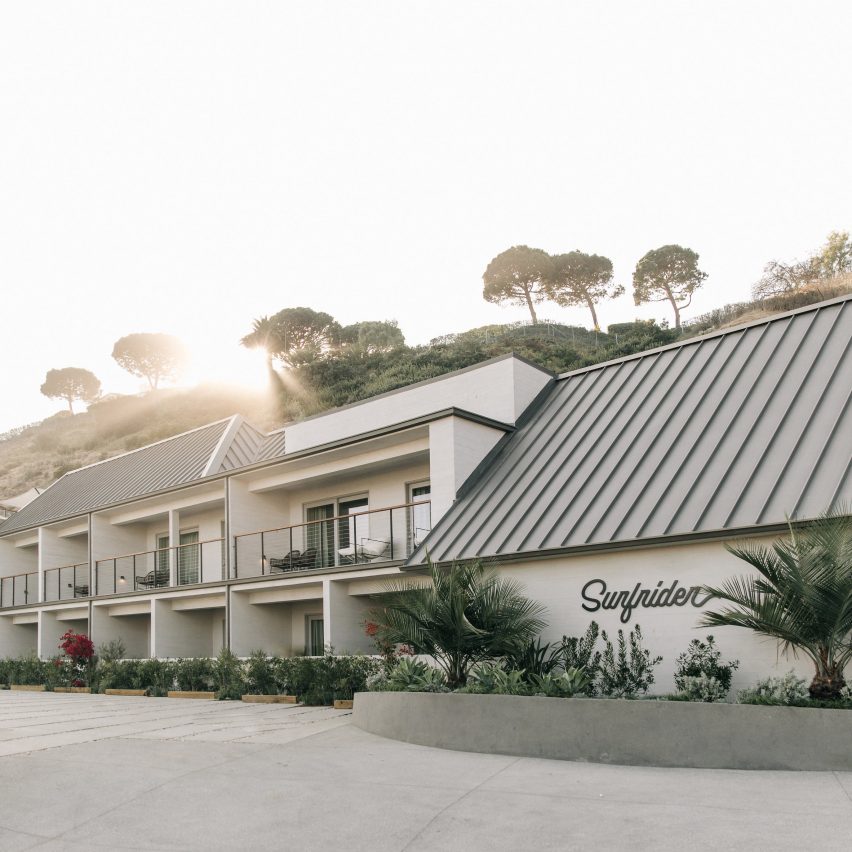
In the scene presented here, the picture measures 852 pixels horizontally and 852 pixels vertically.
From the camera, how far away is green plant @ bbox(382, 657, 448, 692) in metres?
13.2

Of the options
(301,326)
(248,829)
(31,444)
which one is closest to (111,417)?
(31,444)

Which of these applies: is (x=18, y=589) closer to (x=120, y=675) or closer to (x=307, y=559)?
(x=120, y=675)

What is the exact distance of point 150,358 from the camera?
98.6 m

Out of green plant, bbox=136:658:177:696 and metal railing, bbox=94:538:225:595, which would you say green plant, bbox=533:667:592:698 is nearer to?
green plant, bbox=136:658:177:696

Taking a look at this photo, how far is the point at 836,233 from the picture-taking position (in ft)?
218

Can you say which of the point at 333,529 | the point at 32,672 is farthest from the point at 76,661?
the point at 333,529

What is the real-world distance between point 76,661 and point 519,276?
201 ft

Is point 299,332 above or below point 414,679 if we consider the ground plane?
above

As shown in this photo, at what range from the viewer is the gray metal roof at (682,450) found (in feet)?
43.4

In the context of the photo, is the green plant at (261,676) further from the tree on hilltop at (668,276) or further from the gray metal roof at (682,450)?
the tree on hilltop at (668,276)

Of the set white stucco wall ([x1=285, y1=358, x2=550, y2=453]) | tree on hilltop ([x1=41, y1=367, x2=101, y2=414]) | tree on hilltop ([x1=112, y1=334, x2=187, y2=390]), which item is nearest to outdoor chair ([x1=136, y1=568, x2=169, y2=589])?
white stucco wall ([x1=285, y1=358, x2=550, y2=453])

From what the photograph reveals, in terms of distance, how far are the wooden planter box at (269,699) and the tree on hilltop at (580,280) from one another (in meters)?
64.0

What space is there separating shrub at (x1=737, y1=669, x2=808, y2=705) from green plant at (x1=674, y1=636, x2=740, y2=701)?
863 mm

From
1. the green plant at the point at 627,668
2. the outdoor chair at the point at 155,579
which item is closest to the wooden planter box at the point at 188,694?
the outdoor chair at the point at 155,579
